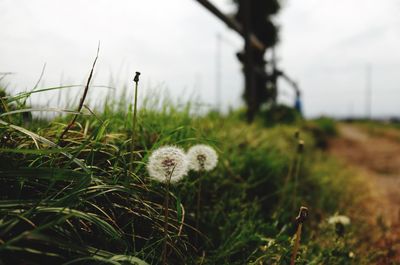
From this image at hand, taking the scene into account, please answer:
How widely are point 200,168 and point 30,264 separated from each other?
0.70 meters

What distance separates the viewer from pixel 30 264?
0.91 m

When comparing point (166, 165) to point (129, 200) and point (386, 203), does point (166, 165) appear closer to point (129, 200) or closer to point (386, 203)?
point (129, 200)

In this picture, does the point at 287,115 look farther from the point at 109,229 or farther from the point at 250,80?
the point at 109,229

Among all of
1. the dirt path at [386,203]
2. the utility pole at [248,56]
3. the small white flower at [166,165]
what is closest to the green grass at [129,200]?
the small white flower at [166,165]

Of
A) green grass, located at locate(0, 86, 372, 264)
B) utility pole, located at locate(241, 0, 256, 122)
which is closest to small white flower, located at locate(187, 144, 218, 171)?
green grass, located at locate(0, 86, 372, 264)

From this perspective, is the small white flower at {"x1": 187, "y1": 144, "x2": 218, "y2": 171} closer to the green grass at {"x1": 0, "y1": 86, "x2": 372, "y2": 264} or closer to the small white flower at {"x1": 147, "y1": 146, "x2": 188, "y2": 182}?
the green grass at {"x1": 0, "y1": 86, "x2": 372, "y2": 264}

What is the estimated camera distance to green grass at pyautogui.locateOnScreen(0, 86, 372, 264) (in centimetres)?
97

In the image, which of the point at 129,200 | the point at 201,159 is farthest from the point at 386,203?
the point at 129,200

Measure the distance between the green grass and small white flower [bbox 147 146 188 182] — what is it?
0.30 feet

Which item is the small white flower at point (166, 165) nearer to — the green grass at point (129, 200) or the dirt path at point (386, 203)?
the green grass at point (129, 200)

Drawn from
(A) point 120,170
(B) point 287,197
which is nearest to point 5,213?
(A) point 120,170

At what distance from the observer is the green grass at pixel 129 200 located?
968 mm

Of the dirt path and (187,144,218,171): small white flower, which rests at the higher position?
(187,144,218,171): small white flower

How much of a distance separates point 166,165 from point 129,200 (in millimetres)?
258
